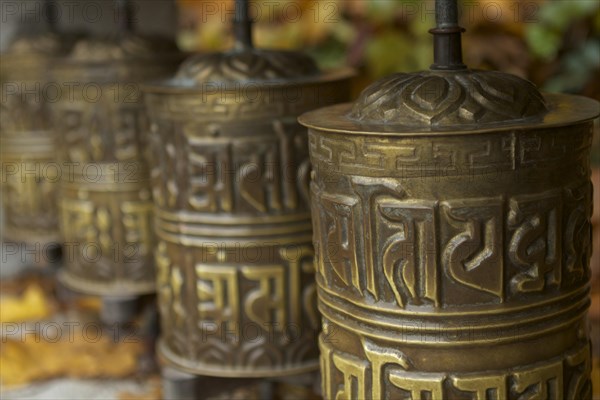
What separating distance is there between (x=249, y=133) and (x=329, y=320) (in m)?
0.62

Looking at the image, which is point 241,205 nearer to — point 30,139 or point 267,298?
point 267,298

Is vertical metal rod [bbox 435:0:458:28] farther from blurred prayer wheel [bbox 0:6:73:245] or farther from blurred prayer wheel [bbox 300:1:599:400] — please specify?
blurred prayer wheel [bbox 0:6:73:245]

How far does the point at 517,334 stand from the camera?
164 cm

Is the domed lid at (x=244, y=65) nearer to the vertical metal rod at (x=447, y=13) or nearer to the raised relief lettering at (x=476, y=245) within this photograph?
the vertical metal rod at (x=447, y=13)

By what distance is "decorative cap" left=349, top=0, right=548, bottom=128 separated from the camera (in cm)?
161

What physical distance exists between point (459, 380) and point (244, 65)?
1.01 metres

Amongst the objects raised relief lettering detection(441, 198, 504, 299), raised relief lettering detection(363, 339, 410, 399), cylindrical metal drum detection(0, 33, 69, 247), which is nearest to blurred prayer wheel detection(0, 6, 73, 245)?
cylindrical metal drum detection(0, 33, 69, 247)

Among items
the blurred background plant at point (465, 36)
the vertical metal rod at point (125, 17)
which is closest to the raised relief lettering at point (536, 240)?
the vertical metal rod at point (125, 17)

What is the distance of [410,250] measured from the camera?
1.63 meters

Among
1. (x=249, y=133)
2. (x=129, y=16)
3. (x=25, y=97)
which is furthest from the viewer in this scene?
(x=25, y=97)

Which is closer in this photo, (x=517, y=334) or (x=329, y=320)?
(x=517, y=334)

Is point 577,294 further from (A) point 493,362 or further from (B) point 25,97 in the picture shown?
(B) point 25,97

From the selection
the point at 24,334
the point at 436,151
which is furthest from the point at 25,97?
the point at 436,151

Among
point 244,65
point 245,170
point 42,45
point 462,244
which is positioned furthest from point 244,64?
point 42,45
